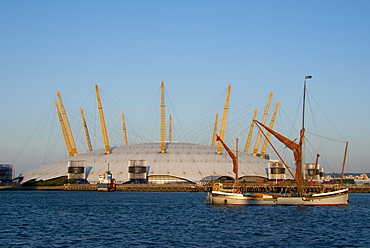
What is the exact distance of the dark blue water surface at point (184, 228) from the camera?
55.5 metres

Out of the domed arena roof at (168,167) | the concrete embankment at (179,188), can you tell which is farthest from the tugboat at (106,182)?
the domed arena roof at (168,167)

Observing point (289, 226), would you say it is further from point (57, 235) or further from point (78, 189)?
point (78, 189)

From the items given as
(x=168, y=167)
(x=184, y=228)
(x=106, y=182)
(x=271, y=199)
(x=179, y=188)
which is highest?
(x=168, y=167)

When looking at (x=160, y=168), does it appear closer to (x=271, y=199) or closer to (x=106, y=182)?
(x=106, y=182)

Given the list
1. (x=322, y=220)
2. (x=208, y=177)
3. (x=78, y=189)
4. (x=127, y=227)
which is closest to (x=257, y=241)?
→ (x=127, y=227)

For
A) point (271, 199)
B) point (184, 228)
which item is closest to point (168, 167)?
point (271, 199)

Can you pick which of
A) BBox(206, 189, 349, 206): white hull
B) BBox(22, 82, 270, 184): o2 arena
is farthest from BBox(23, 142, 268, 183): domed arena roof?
BBox(206, 189, 349, 206): white hull

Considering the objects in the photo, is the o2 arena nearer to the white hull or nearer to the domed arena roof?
the domed arena roof

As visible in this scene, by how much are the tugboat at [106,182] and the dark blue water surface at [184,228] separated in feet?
255

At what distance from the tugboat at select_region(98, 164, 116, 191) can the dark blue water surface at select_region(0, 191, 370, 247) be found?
7776 centimetres

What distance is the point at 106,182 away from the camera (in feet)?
567

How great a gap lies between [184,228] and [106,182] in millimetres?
108927

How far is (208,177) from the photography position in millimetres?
175875

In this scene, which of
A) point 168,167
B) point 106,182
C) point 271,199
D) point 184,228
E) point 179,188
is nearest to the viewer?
point 184,228
